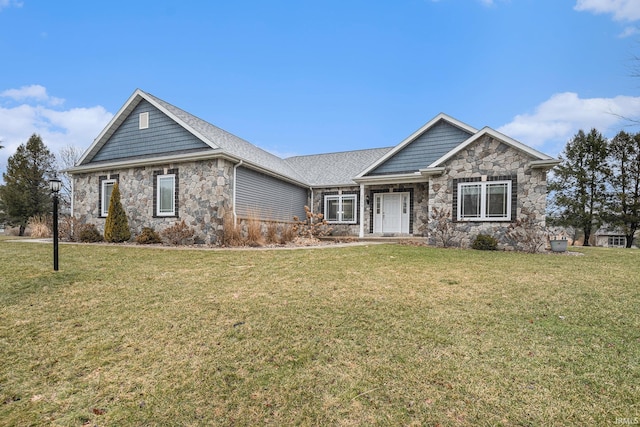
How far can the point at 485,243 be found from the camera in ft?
34.9

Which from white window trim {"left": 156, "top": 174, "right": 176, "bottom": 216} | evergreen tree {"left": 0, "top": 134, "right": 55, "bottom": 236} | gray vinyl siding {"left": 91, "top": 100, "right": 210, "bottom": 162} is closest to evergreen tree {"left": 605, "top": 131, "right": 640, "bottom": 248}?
gray vinyl siding {"left": 91, "top": 100, "right": 210, "bottom": 162}

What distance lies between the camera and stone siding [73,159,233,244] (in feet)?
37.1

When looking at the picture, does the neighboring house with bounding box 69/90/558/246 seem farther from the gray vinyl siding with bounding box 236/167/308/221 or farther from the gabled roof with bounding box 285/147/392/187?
the gabled roof with bounding box 285/147/392/187

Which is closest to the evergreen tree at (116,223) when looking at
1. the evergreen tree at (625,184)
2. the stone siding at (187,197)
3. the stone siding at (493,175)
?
the stone siding at (187,197)

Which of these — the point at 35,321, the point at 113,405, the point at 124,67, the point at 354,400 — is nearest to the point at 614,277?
the point at 354,400

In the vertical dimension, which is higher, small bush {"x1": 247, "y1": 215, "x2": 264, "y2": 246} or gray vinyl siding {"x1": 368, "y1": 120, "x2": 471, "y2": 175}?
gray vinyl siding {"x1": 368, "y1": 120, "x2": 471, "y2": 175}

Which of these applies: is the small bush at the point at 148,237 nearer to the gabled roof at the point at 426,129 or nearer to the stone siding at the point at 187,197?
the stone siding at the point at 187,197

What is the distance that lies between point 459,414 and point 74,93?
21.4m

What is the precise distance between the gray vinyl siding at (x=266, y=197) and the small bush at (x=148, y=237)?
323cm

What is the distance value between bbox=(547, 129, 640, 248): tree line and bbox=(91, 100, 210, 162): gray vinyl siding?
82.3ft

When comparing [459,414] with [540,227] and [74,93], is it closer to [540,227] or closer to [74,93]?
[540,227]

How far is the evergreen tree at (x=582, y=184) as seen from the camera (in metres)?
22.0

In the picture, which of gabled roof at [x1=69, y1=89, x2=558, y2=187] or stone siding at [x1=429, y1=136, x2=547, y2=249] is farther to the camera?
gabled roof at [x1=69, y1=89, x2=558, y2=187]

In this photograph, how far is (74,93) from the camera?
54.3 feet
